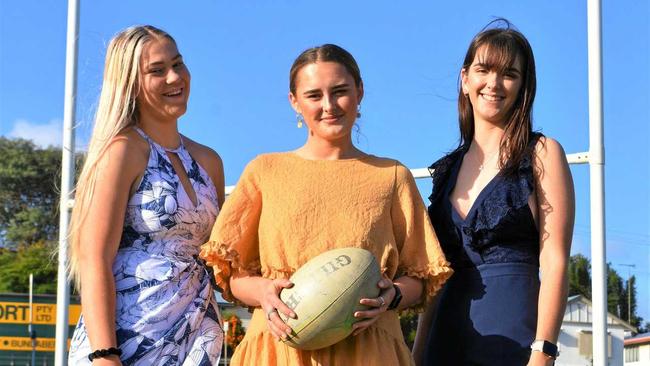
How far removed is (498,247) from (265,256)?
850 millimetres

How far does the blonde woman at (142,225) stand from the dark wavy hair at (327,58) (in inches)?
19.1

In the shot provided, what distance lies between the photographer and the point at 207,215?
3.79m

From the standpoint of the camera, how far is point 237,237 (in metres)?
3.52

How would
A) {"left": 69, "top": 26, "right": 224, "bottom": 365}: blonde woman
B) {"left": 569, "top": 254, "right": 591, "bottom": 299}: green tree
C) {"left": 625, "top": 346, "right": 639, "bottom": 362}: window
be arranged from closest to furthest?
{"left": 69, "top": 26, "right": 224, "bottom": 365}: blonde woman, {"left": 625, "top": 346, "right": 639, "bottom": 362}: window, {"left": 569, "top": 254, "right": 591, "bottom": 299}: green tree

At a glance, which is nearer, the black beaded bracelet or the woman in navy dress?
the black beaded bracelet

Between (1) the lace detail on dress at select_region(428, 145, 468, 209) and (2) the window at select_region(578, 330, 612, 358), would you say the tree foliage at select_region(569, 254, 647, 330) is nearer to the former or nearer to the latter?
(2) the window at select_region(578, 330, 612, 358)

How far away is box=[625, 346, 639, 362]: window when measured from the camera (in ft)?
151

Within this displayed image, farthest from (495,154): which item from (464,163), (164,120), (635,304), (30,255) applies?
(635,304)

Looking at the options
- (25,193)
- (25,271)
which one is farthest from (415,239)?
(25,193)

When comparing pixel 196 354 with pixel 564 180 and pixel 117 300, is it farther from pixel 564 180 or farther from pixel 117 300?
pixel 564 180

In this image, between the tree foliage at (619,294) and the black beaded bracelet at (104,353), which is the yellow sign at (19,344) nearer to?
the tree foliage at (619,294)

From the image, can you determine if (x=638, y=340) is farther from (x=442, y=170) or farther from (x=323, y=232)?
Result: (x=323, y=232)

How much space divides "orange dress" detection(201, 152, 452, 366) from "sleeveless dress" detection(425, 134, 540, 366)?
0.23 metres

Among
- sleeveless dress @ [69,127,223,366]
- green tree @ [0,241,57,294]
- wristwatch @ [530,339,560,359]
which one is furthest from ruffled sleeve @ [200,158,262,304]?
green tree @ [0,241,57,294]
